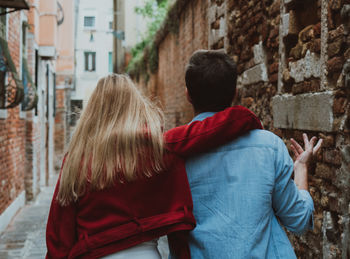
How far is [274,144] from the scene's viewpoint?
1.83 m

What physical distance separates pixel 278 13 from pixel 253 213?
8.87 ft

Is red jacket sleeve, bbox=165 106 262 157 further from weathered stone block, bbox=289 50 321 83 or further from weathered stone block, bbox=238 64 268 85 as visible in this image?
weathered stone block, bbox=238 64 268 85

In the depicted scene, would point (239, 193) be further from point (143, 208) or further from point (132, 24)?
point (132, 24)

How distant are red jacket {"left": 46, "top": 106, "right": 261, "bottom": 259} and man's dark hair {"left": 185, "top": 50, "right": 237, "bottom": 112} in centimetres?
12

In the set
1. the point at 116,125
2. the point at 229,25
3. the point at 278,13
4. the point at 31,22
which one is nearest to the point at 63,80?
the point at 31,22

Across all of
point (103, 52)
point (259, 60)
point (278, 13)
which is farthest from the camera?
point (103, 52)

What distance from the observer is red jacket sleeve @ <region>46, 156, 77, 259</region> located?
1805 mm

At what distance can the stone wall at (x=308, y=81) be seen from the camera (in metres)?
2.90

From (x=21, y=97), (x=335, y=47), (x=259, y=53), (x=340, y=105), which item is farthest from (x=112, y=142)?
(x=21, y=97)

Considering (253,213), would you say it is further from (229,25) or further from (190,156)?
(229,25)

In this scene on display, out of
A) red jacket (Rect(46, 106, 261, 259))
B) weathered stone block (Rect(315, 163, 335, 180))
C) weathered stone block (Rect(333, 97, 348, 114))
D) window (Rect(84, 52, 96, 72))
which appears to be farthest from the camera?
window (Rect(84, 52, 96, 72))

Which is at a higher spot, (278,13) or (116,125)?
(278,13)

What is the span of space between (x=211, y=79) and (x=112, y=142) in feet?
1.40

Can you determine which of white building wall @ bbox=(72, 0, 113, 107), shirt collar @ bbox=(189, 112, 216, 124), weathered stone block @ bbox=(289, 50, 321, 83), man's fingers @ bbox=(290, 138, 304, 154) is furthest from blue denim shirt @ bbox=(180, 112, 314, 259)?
white building wall @ bbox=(72, 0, 113, 107)
